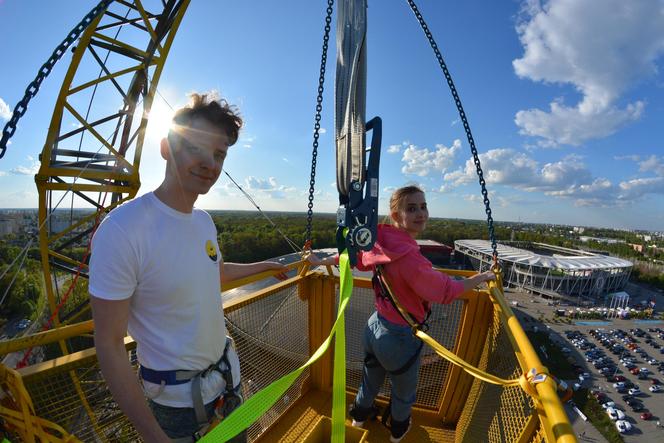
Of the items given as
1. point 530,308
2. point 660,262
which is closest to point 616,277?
point 530,308

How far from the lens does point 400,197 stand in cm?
248

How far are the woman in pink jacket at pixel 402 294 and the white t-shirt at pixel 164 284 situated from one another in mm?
1182

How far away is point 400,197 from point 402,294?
0.75 meters

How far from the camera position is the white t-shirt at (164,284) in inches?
43.2

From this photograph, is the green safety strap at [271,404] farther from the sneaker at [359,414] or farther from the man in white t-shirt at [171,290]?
the sneaker at [359,414]

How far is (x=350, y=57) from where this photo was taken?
1.79 metres

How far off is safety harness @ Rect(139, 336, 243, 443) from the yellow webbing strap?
3.74 ft

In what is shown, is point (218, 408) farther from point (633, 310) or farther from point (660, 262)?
point (660, 262)

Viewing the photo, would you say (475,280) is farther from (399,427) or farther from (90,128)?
(90,128)

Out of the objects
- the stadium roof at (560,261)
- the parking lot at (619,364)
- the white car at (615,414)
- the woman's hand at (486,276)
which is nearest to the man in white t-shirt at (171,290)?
the woman's hand at (486,276)

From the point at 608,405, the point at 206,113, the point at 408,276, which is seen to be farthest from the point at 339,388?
the point at 608,405

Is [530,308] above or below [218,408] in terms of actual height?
below

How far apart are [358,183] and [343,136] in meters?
0.30

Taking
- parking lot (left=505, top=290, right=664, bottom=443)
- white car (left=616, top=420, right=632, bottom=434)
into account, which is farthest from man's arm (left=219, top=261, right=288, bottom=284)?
white car (left=616, top=420, right=632, bottom=434)
